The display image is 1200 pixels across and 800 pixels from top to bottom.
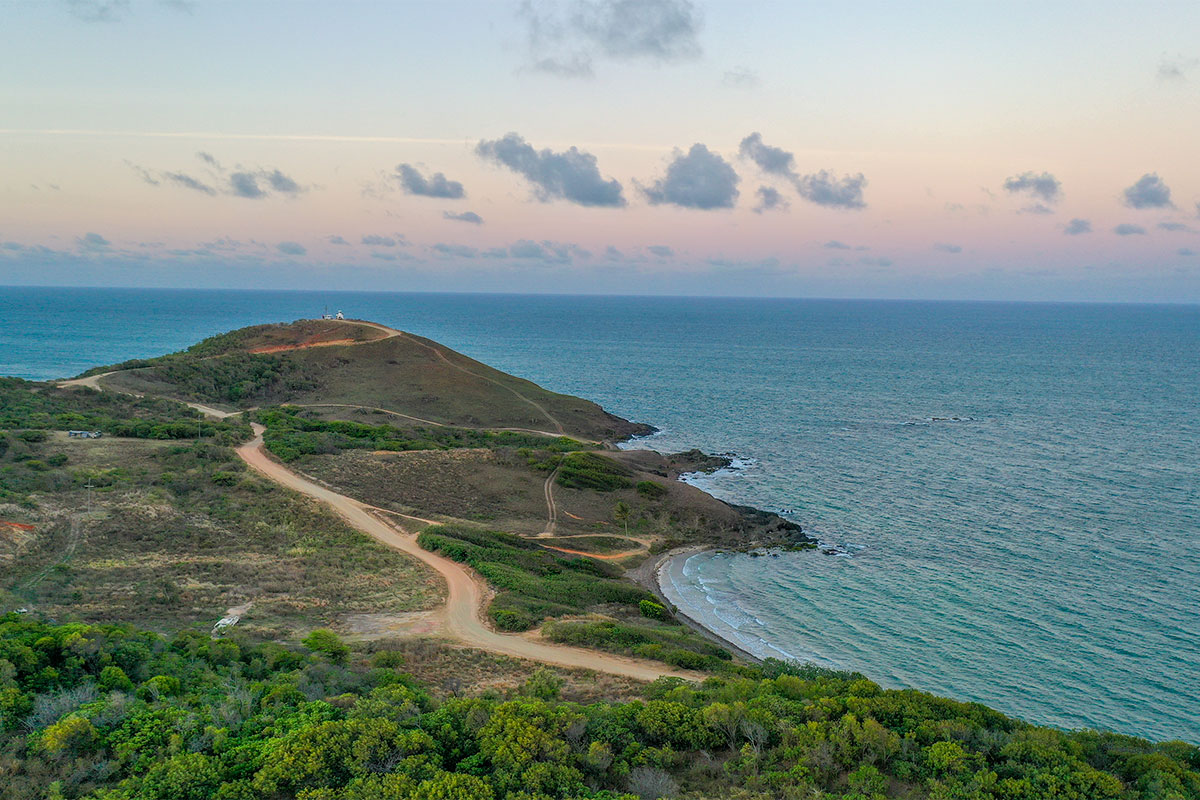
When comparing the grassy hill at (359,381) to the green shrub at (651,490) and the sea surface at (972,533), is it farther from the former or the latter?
the green shrub at (651,490)

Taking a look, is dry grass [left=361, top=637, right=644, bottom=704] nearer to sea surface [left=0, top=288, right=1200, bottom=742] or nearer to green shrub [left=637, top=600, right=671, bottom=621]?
green shrub [left=637, top=600, right=671, bottom=621]

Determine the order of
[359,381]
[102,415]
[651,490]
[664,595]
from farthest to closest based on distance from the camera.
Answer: [359,381]
[102,415]
[651,490]
[664,595]

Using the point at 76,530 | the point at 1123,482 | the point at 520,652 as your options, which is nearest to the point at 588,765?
the point at 520,652

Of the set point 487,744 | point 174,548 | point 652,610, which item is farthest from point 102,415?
point 487,744

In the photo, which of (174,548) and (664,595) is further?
(664,595)

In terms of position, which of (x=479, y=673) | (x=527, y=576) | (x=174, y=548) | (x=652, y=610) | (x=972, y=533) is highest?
(x=174, y=548)

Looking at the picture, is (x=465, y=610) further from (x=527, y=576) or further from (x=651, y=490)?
(x=651, y=490)
